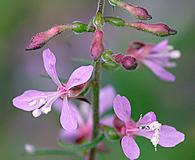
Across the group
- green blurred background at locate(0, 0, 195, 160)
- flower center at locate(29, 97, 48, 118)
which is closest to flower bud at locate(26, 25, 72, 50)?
flower center at locate(29, 97, 48, 118)

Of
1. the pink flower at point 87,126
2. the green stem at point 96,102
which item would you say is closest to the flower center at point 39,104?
the green stem at point 96,102

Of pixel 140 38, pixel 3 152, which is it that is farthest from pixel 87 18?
pixel 3 152

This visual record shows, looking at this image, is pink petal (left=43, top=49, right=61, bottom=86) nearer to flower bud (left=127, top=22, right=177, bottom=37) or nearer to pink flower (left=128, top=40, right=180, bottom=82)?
flower bud (left=127, top=22, right=177, bottom=37)

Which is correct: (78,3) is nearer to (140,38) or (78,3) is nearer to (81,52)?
(81,52)

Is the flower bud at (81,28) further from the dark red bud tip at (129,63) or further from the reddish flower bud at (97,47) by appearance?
the dark red bud tip at (129,63)

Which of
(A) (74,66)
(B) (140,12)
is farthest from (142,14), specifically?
(A) (74,66)

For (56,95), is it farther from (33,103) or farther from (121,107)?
(121,107)
